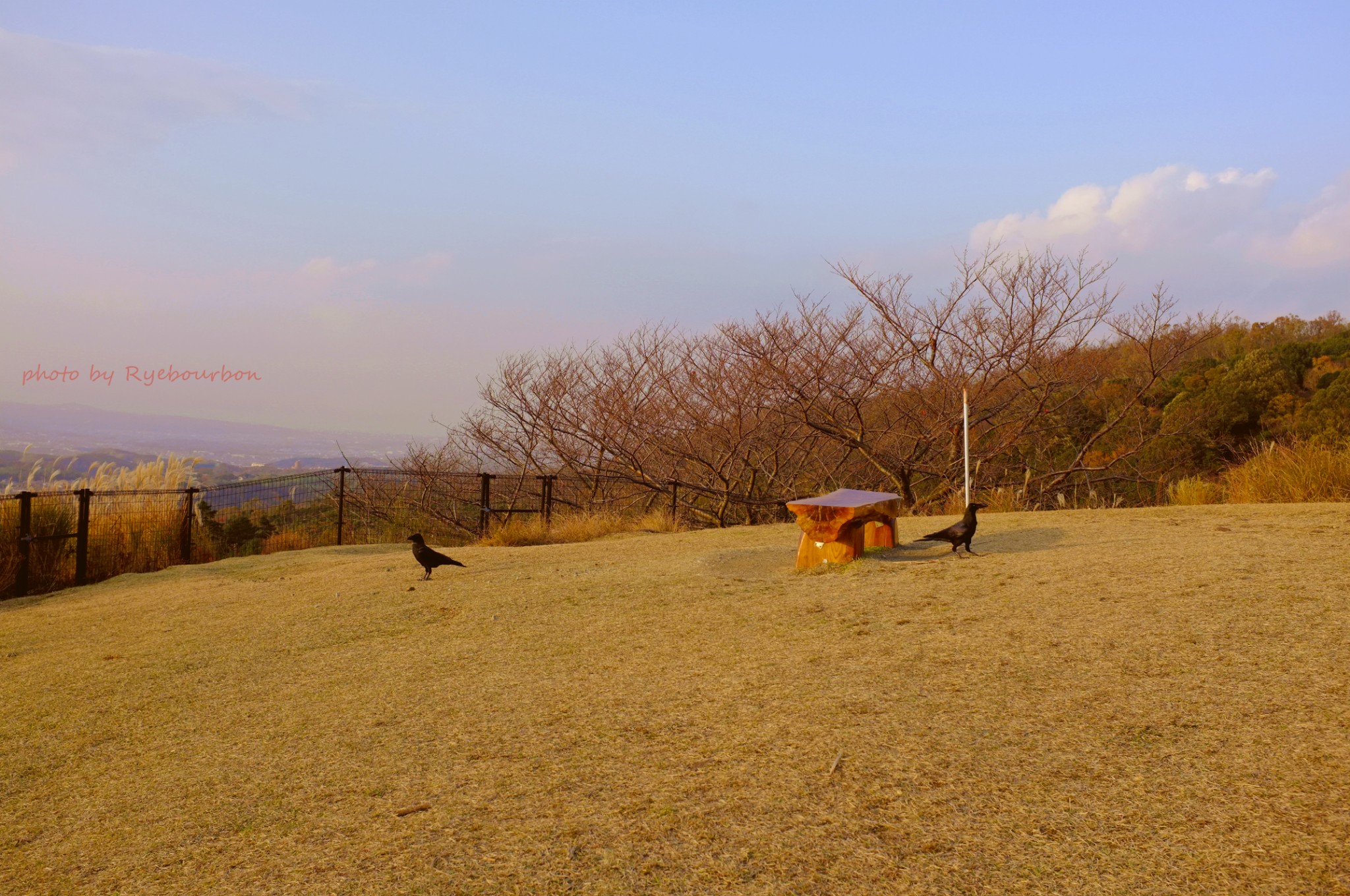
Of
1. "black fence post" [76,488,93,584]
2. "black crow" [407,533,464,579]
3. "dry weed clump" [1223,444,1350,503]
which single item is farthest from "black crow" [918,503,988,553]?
"black fence post" [76,488,93,584]

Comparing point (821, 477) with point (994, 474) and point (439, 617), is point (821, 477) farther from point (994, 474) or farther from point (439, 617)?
point (439, 617)

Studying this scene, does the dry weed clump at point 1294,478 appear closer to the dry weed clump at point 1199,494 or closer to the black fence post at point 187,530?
the dry weed clump at point 1199,494

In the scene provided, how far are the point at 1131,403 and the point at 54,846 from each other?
13230mm

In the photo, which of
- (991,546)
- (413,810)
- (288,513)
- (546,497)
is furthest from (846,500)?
(288,513)

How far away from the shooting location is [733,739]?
3.43 m

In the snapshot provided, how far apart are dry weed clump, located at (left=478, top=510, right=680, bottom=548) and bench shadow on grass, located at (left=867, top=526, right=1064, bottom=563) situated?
4.95 meters

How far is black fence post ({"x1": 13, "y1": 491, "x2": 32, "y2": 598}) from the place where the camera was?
9.43m

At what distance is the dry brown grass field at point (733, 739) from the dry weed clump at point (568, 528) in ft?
16.2

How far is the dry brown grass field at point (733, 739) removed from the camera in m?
2.54

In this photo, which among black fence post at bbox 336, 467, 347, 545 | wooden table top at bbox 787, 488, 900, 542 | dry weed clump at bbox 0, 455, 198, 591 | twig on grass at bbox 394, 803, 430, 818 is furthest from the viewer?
black fence post at bbox 336, 467, 347, 545

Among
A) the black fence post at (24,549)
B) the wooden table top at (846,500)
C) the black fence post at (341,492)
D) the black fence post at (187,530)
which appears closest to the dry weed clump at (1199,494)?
the wooden table top at (846,500)

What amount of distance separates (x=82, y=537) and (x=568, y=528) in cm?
A: 548

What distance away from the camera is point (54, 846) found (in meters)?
2.97

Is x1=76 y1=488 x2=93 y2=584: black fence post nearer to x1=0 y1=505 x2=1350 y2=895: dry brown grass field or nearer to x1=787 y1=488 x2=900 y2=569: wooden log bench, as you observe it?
x1=0 y1=505 x2=1350 y2=895: dry brown grass field
